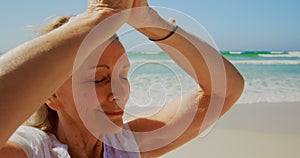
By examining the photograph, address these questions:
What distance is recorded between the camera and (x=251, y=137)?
4.30m

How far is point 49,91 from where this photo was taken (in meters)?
A: 0.76

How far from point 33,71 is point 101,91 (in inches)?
26.0

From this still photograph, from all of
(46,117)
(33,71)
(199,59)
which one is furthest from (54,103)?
(33,71)

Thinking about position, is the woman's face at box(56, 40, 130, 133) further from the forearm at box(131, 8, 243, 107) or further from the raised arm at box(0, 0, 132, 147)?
the raised arm at box(0, 0, 132, 147)

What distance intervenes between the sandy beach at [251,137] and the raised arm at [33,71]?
3118 mm

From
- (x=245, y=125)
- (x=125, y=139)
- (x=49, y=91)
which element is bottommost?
(x=245, y=125)

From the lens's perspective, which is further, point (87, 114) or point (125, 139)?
point (125, 139)

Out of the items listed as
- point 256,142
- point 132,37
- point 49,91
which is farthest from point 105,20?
point 256,142

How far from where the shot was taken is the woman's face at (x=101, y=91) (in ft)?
4.43

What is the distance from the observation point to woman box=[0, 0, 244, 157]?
72 cm

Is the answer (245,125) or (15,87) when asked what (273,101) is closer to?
(245,125)

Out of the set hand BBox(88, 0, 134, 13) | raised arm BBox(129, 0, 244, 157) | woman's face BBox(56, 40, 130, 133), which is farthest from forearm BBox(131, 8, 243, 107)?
hand BBox(88, 0, 134, 13)

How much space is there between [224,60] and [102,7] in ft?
2.56

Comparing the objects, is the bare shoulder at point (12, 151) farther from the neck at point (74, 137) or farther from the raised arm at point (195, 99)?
the raised arm at point (195, 99)
